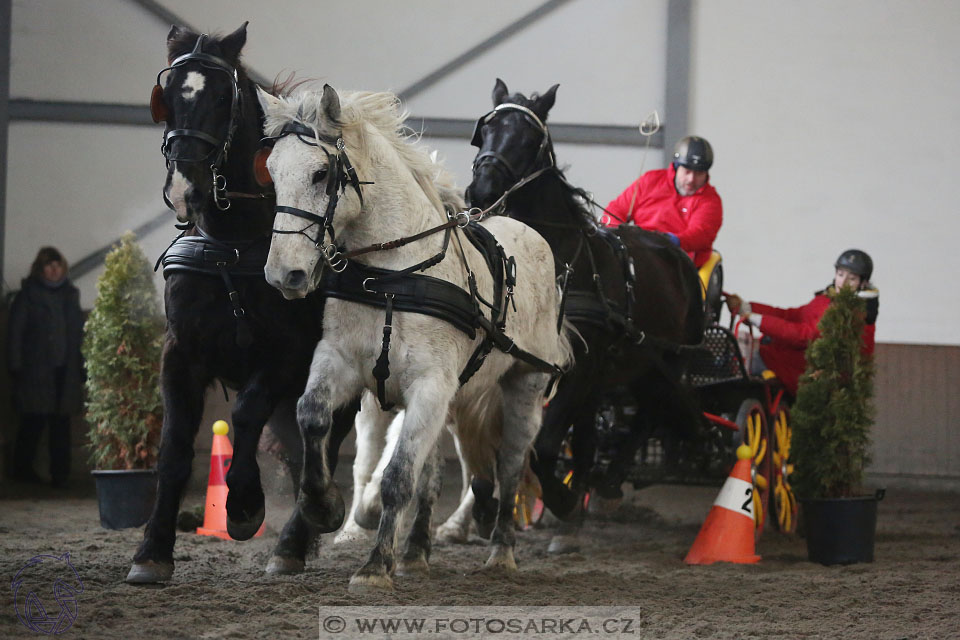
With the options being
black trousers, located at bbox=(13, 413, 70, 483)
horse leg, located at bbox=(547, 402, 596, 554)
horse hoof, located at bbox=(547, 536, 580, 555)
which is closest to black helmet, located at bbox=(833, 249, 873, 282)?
horse leg, located at bbox=(547, 402, 596, 554)

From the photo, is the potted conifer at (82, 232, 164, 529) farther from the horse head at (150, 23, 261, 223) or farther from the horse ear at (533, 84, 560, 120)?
the horse ear at (533, 84, 560, 120)

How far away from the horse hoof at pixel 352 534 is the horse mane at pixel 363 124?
1.94 m

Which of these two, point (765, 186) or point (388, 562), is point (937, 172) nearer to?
point (765, 186)

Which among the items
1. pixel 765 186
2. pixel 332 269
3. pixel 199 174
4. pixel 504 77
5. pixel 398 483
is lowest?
pixel 398 483

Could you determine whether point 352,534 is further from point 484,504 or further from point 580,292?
point 580,292

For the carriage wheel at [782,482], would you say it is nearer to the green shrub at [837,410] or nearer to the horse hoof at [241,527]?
the green shrub at [837,410]

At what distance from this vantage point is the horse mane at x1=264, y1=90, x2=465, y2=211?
3.61m

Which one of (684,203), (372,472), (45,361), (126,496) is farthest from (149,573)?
(45,361)

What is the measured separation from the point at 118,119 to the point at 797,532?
254 inches

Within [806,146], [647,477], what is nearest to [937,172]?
[806,146]

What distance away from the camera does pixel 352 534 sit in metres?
5.54

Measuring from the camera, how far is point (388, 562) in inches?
144

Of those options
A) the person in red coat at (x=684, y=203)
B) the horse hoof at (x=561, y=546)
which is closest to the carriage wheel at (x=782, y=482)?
the person in red coat at (x=684, y=203)

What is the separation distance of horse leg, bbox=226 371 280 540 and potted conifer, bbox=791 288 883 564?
9.73 ft
